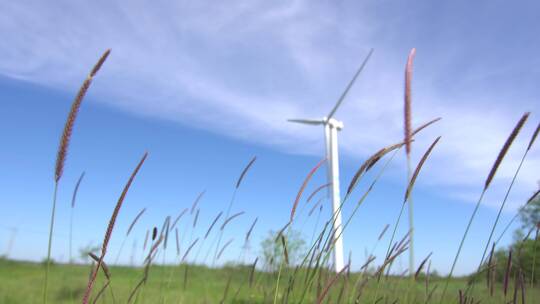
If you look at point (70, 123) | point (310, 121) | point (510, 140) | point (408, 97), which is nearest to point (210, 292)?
point (408, 97)

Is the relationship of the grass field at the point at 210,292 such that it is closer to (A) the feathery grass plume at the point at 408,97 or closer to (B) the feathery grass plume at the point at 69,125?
(A) the feathery grass plume at the point at 408,97

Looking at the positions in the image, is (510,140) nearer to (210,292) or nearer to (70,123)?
(70,123)

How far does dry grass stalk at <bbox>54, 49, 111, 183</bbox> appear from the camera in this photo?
1496 millimetres

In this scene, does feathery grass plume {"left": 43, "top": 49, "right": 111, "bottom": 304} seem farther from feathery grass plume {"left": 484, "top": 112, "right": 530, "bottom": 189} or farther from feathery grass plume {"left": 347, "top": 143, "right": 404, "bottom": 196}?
feathery grass plume {"left": 484, "top": 112, "right": 530, "bottom": 189}

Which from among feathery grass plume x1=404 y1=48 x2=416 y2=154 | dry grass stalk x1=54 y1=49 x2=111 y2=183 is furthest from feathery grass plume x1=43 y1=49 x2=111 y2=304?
feathery grass plume x1=404 y1=48 x2=416 y2=154

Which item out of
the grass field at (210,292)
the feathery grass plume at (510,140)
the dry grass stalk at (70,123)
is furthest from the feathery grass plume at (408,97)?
the dry grass stalk at (70,123)

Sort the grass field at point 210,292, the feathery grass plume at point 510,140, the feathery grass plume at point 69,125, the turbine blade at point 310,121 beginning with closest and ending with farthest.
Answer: the feathery grass plume at point 69,125 < the feathery grass plume at point 510,140 < the grass field at point 210,292 < the turbine blade at point 310,121

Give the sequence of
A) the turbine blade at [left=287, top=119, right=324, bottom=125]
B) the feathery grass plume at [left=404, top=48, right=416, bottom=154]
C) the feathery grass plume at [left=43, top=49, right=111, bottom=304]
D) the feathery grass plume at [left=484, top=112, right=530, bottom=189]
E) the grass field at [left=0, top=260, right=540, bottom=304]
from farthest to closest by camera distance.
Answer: the turbine blade at [left=287, top=119, right=324, bottom=125]
the grass field at [left=0, top=260, right=540, bottom=304]
the feathery grass plume at [left=404, top=48, right=416, bottom=154]
the feathery grass plume at [left=484, top=112, right=530, bottom=189]
the feathery grass plume at [left=43, top=49, right=111, bottom=304]

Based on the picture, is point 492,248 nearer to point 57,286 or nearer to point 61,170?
point 61,170

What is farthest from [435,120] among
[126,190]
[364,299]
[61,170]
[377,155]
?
[364,299]

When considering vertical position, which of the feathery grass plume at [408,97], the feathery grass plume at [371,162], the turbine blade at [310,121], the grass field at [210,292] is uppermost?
the turbine blade at [310,121]

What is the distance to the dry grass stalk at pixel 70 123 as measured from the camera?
1.50 metres

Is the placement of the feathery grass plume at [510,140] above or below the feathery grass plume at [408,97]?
below

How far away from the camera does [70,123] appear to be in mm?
1494
